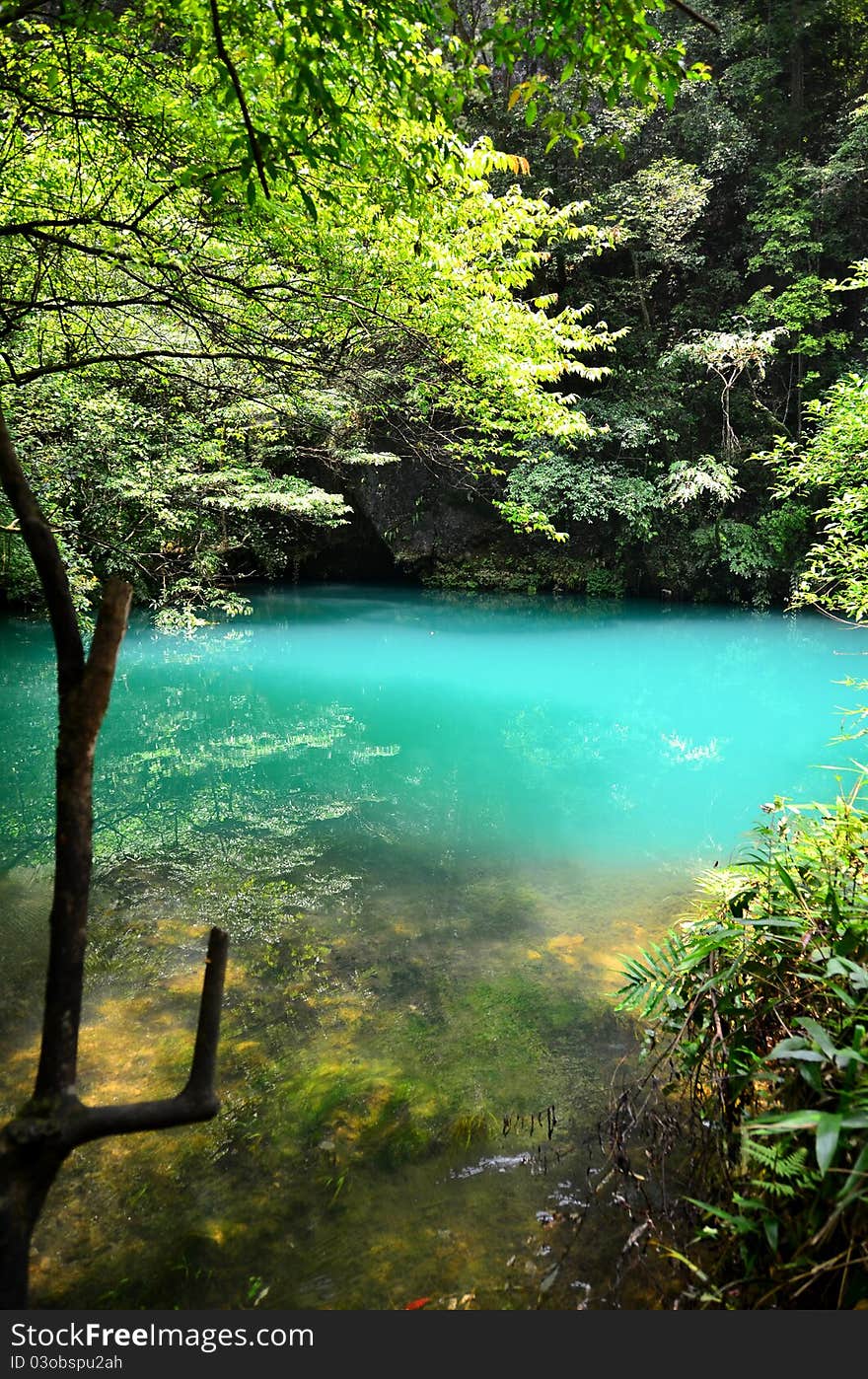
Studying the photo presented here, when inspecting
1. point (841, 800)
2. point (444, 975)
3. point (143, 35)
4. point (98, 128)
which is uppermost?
point (143, 35)

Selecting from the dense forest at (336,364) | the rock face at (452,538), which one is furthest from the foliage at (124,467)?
the rock face at (452,538)

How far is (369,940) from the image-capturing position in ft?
14.0

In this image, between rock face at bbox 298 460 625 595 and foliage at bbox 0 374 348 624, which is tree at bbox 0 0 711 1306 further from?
rock face at bbox 298 460 625 595

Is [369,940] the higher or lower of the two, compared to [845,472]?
lower

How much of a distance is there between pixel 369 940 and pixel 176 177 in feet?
11.7

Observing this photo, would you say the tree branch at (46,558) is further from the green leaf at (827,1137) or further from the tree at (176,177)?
the green leaf at (827,1137)

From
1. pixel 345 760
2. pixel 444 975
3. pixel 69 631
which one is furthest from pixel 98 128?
pixel 345 760

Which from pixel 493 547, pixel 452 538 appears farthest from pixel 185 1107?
pixel 493 547

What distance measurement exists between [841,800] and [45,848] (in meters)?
4.93

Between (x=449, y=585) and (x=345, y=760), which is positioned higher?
(x=449, y=585)

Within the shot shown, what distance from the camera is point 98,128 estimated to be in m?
3.21

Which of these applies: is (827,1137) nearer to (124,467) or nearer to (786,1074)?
(786,1074)

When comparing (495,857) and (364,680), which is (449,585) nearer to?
(364,680)

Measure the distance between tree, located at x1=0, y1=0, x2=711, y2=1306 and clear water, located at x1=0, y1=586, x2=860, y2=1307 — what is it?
1145 millimetres
